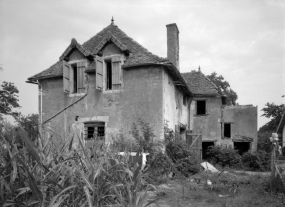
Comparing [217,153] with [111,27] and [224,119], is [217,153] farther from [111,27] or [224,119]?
[111,27]

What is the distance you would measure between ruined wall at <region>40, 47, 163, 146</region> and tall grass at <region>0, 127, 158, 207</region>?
28.1 feet

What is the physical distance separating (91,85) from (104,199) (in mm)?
10412

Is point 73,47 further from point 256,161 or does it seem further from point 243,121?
point 256,161

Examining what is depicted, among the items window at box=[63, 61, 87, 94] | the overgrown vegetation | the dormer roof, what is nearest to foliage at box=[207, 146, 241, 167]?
the overgrown vegetation

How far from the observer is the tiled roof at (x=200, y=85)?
16.5 metres

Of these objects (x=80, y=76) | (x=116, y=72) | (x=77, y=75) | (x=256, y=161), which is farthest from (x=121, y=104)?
(x=256, y=161)

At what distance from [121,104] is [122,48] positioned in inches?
106

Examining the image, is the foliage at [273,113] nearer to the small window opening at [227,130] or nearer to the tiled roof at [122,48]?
the small window opening at [227,130]

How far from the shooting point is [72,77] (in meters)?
13.1

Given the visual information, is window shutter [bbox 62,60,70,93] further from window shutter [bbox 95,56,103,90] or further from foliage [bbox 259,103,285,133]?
foliage [bbox 259,103,285,133]

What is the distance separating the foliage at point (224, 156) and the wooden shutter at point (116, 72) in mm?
7296

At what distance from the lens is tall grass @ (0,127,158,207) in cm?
207

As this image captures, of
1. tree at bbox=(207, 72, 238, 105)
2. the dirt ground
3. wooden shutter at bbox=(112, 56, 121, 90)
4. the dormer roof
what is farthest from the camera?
tree at bbox=(207, 72, 238, 105)

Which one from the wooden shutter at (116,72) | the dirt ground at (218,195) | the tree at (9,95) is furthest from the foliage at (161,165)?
the tree at (9,95)
